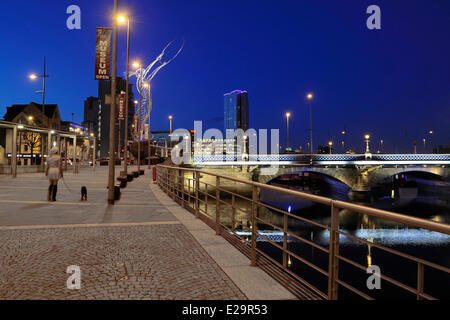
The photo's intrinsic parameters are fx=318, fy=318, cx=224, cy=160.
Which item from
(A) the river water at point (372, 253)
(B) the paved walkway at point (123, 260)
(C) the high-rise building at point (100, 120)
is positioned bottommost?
(A) the river water at point (372, 253)

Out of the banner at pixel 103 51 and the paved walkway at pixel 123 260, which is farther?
the banner at pixel 103 51

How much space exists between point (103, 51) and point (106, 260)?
938 centimetres

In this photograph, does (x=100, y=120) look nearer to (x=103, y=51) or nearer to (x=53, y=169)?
(x=103, y=51)

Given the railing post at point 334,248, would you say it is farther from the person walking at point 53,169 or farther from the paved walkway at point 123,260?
the person walking at point 53,169

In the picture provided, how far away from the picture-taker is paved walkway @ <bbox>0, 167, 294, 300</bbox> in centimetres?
367

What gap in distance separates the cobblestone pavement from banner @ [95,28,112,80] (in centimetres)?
604

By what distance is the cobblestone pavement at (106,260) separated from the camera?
12.0ft

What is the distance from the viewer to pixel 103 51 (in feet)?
38.8

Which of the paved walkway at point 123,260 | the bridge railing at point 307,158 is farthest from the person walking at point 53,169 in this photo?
the bridge railing at point 307,158

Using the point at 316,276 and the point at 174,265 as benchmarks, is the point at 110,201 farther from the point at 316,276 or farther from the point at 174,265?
the point at 316,276

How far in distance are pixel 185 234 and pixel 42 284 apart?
3.15 meters

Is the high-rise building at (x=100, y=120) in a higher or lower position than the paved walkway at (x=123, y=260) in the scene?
higher
